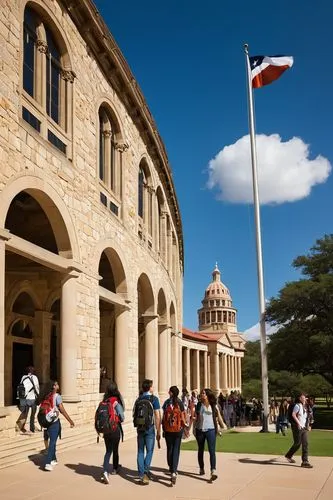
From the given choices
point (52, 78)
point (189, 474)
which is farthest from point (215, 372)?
point (189, 474)

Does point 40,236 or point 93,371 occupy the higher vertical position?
point 40,236

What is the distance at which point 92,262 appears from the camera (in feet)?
56.2

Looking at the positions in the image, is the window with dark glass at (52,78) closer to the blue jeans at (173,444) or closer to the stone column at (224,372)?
the blue jeans at (173,444)

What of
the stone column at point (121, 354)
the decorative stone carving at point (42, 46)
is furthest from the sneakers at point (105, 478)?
the stone column at point (121, 354)

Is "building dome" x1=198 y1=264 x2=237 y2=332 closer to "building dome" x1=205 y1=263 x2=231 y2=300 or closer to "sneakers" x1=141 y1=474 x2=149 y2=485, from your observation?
"building dome" x1=205 y1=263 x2=231 y2=300

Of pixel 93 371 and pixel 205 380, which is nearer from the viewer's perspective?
pixel 93 371

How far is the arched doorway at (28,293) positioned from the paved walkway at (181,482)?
633 centimetres

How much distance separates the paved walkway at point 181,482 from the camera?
331 inches

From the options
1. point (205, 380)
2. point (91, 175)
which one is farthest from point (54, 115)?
point (205, 380)

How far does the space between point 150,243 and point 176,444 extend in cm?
1786

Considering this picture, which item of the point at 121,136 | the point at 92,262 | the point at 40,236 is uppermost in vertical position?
the point at 121,136

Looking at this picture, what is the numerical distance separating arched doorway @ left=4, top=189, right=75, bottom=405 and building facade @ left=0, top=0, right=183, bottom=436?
4cm

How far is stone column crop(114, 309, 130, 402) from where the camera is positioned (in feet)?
67.7

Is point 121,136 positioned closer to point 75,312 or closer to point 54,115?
point 54,115
